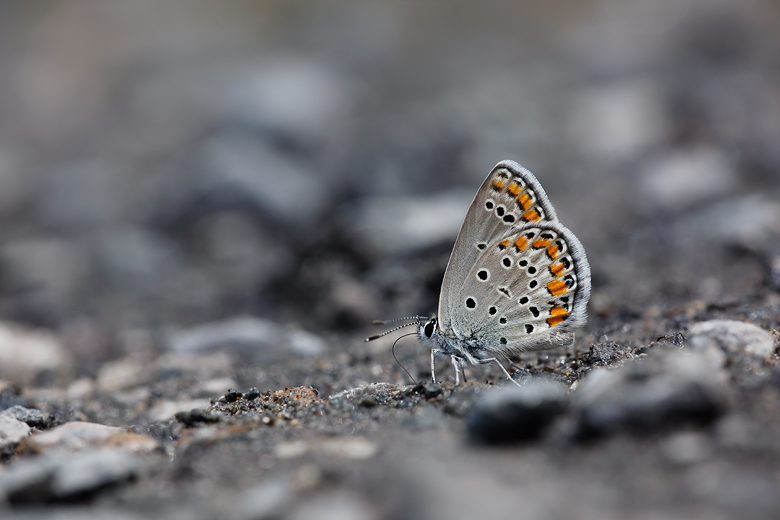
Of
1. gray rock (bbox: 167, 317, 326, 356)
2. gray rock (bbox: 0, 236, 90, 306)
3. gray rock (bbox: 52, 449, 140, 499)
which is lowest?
gray rock (bbox: 52, 449, 140, 499)

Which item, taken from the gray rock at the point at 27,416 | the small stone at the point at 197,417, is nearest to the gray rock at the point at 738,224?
the small stone at the point at 197,417

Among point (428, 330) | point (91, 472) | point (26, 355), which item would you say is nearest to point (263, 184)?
point (26, 355)

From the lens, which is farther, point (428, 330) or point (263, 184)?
point (263, 184)

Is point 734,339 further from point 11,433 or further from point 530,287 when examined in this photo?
point 11,433

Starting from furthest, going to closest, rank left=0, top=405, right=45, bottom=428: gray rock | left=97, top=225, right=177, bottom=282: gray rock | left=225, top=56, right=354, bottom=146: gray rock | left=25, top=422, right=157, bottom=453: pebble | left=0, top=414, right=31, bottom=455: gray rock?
left=225, top=56, right=354, bottom=146: gray rock < left=97, top=225, right=177, bottom=282: gray rock < left=0, top=405, right=45, bottom=428: gray rock < left=0, top=414, right=31, bottom=455: gray rock < left=25, top=422, right=157, bottom=453: pebble

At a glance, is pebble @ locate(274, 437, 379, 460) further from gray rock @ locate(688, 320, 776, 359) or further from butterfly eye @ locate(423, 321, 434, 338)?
gray rock @ locate(688, 320, 776, 359)

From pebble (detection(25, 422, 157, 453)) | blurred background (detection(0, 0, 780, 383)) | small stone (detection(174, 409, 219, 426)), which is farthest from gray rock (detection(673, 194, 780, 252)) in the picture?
pebble (detection(25, 422, 157, 453))
